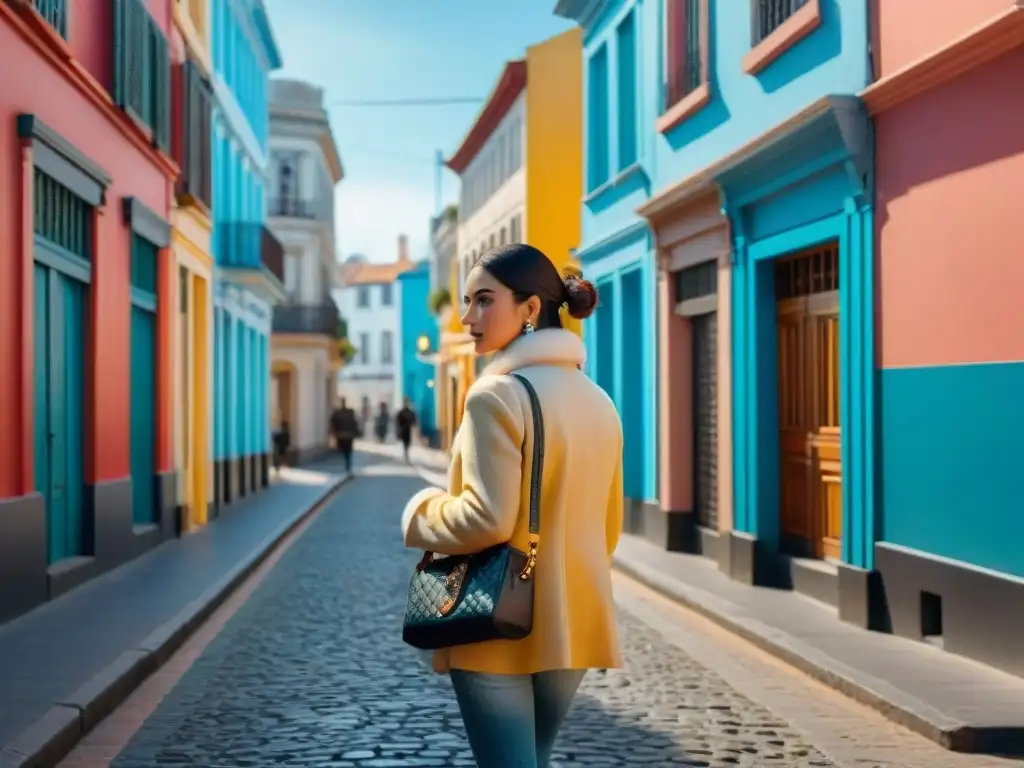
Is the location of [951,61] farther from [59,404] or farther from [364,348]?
[364,348]

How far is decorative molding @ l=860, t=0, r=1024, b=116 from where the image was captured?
794cm

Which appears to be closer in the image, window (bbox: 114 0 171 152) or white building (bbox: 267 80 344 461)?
window (bbox: 114 0 171 152)

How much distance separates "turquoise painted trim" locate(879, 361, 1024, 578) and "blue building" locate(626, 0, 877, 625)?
1.16ft

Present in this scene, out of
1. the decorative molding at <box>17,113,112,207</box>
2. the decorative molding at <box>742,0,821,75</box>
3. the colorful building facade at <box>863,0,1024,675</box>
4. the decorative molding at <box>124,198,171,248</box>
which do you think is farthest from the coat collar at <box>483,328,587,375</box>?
the decorative molding at <box>124,198,171,248</box>

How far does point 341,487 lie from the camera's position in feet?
102

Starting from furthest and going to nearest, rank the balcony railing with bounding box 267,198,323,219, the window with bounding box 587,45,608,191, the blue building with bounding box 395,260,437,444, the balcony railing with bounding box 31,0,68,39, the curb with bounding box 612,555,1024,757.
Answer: the blue building with bounding box 395,260,437,444, the balcony railing with bounding box 267,198,323,219, the window with bounding box 587,45,608,191, the balcony railing with bounding box 31,0,68,39, the curb with bounding box 612,555,1024,757

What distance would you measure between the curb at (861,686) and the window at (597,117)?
9.20 m

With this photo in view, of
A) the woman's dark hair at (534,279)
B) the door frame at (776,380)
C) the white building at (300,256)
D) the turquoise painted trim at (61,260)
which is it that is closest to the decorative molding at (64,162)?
the turquoise painted trim at (61,260)

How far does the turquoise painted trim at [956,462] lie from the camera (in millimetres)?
8117

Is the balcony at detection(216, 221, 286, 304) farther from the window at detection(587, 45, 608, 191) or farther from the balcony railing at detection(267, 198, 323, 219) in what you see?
the balcony railing at detection(267, 198, 323, 219)

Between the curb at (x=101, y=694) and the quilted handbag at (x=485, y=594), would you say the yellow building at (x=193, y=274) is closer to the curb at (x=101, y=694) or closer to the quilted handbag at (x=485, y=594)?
the curb at (x=101, y=694)

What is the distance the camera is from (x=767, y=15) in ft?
41.3

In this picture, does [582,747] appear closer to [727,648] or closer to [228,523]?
[727,648]

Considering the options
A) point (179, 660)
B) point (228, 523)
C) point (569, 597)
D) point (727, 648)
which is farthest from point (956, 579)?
point (228, 523)
